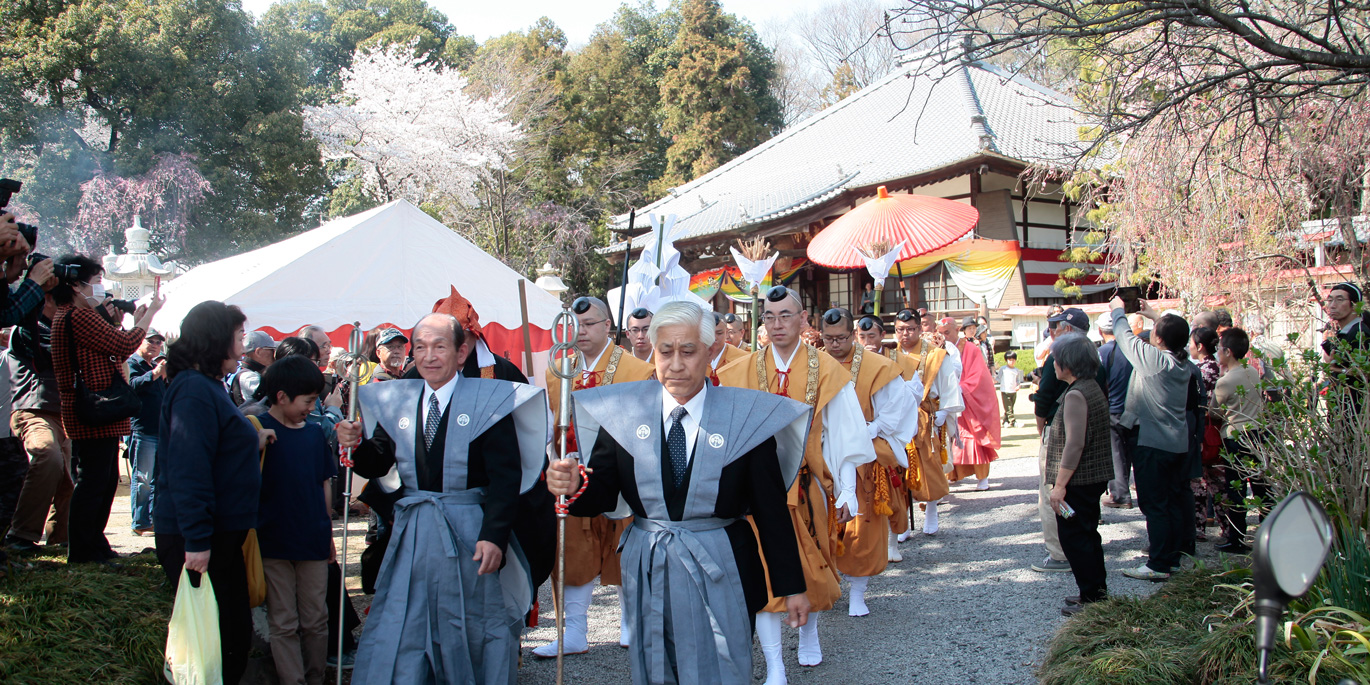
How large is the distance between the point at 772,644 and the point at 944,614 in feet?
5.24

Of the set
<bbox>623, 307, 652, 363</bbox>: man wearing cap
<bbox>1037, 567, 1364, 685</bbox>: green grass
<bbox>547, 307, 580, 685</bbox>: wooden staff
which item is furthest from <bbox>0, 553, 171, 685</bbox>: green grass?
<bbox>1037, 567, 1364, 685</bbox>: green grass

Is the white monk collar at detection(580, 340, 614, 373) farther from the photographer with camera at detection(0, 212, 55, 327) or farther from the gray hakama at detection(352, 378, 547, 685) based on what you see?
the photographer with camera at detection(0, 212, 55, 327)

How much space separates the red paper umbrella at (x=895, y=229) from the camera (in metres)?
9.76

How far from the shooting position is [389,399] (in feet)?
Answer: 10.7

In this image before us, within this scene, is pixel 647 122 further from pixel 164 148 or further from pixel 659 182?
pixel 164 148

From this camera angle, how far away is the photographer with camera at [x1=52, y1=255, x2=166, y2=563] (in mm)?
4547

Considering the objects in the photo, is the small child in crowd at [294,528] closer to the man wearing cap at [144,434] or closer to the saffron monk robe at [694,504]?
the saffron monk robe at [694,504]

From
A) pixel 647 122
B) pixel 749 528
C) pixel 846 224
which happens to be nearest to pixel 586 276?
pixel 647 122

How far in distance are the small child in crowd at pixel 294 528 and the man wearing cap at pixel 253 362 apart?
2235mm

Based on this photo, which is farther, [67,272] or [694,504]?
[67,272]

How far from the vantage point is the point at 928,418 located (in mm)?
6629

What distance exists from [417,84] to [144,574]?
85.2 ft

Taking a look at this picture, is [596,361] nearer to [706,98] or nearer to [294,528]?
[294,528]

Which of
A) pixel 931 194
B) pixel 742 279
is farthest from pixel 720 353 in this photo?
pixel 931 194
